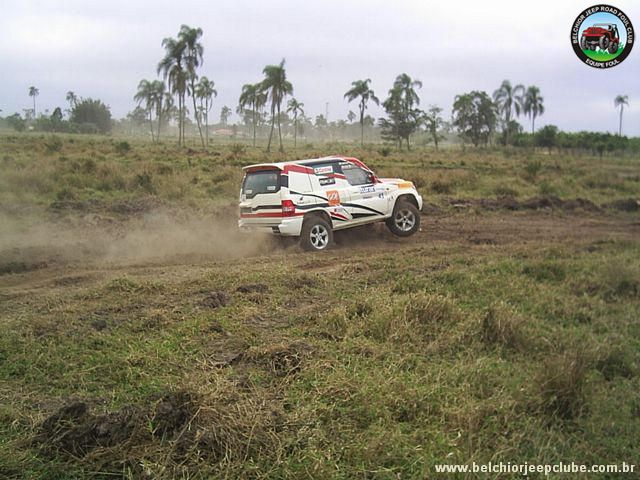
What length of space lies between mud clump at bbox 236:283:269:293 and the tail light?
2.91 meters

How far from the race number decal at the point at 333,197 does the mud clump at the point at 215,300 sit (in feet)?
13.6

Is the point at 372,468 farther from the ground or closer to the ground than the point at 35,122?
closer to the ground

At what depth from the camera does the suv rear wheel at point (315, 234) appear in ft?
33.9

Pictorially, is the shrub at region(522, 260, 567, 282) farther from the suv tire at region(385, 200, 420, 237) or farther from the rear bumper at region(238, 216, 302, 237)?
the rear bumper at region(238, 216, 302, 237)

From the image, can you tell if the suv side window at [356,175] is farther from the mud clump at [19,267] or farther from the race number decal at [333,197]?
the mud clump at [19,267]

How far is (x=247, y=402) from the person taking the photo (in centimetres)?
406

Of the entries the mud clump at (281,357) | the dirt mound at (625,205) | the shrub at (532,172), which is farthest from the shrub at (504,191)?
the mud clump at (281,357)

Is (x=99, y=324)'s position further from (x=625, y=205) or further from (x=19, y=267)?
(x=625, y=205)

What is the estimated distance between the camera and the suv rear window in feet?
33.5

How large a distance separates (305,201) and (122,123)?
391ft

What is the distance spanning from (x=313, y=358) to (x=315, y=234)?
5704 mm

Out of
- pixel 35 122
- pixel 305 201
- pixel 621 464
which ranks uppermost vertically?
pixel 35 122

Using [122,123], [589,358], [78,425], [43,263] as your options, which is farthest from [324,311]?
[122,123]

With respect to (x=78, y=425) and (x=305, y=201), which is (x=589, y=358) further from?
(x=305, y=201)
